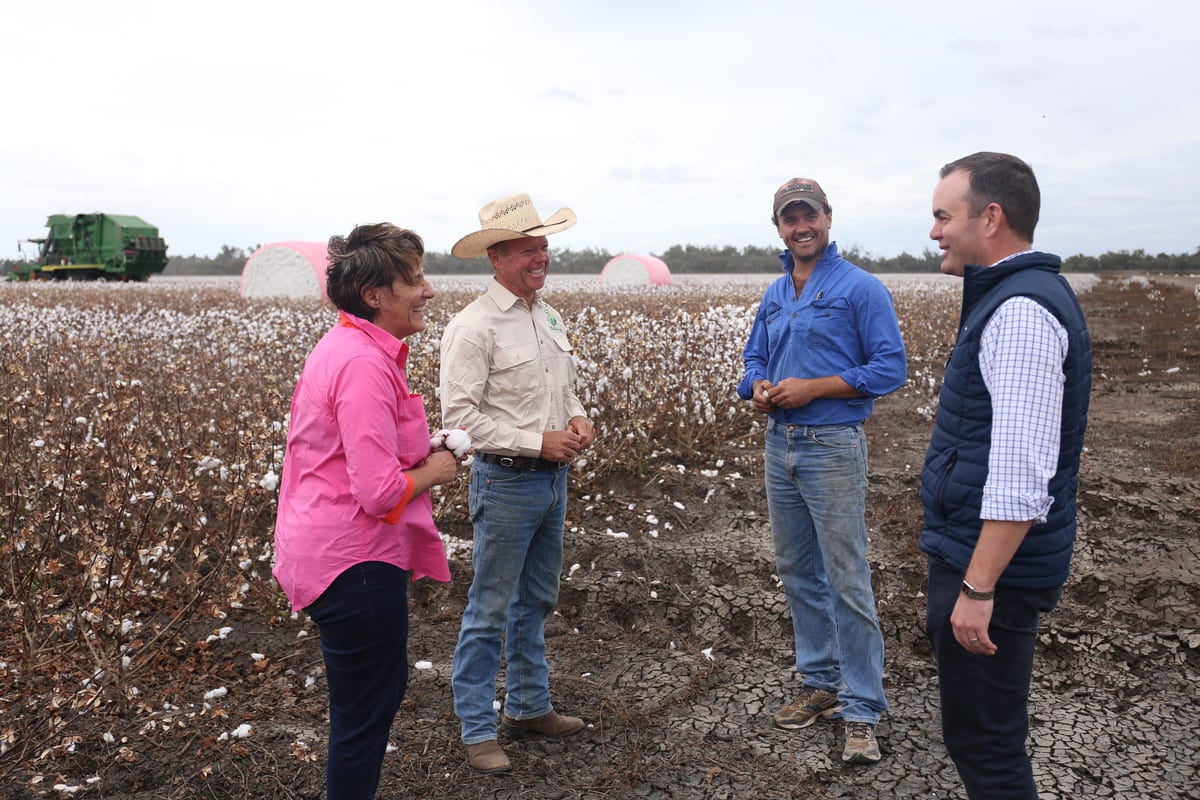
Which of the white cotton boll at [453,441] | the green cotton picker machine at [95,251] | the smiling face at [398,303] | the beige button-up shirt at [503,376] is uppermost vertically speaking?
the green cotton picker machine at [95,251]

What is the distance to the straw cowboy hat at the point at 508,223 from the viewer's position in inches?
136

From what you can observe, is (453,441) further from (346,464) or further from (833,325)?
(833,325)

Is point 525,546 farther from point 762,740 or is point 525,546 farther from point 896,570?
point 896,570

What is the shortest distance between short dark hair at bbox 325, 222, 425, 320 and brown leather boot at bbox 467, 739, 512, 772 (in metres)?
1.83

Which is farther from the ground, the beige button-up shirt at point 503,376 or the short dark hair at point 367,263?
the short dark hair at point 367,263

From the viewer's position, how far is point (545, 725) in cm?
388

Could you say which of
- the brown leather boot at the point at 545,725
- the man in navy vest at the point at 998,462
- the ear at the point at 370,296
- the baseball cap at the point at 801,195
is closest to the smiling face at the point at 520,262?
the ear at the point at 370,296

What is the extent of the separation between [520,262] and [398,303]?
86cm

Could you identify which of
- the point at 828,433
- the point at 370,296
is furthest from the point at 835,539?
the point at 370,296

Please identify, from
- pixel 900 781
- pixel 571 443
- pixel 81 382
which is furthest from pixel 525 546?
pixel 81 382

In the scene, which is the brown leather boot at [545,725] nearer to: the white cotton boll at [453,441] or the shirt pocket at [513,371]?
the shirt pocket at [513,371]

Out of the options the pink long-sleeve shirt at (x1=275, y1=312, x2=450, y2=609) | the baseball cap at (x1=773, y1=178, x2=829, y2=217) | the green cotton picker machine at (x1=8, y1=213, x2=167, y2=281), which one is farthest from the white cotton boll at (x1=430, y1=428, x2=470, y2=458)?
the green cotton picker machine at (x1=8, y1=213, x2=167, y2=281)

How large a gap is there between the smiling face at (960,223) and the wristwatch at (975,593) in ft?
2.61

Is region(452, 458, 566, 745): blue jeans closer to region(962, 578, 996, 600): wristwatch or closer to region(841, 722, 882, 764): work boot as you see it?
region(841, 722, 882, 764): work boot
